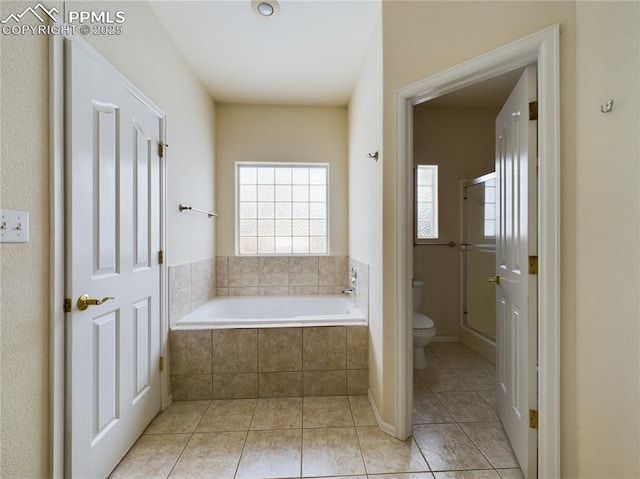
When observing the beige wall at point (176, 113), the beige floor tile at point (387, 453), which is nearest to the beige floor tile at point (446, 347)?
the beige floor tile at point (387, 453)

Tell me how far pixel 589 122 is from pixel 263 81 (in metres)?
2.41

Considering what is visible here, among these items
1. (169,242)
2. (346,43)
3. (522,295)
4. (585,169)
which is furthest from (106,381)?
(346,43)

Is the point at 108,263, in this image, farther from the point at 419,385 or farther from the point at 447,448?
the point at 419,385

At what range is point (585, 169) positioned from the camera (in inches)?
44.0

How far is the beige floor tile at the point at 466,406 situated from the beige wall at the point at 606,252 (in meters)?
0.69

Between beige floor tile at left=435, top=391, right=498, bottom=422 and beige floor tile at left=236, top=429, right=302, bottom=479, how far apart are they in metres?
1.05

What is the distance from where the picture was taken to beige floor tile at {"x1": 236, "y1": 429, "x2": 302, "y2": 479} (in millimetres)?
1389

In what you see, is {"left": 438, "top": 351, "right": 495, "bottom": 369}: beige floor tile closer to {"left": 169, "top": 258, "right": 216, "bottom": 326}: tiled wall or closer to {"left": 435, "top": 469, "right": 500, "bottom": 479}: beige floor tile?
{"left": 435, "top": 469, "right": 500, "bottom": 479}: beige floor tile

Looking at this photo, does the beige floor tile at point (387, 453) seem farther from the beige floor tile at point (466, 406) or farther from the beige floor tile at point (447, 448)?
the beige floor tile at point (466, 406)

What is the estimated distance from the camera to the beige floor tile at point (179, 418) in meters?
1.72

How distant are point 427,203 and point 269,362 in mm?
2314

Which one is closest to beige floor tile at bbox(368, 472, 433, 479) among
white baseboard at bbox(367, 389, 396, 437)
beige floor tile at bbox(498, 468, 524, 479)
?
white baseboard at bbox(367, 389, 396, 437)

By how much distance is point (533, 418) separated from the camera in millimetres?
1291

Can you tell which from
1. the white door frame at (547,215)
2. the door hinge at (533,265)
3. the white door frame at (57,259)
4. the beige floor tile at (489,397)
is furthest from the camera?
the beige floor tile at (489,397)
